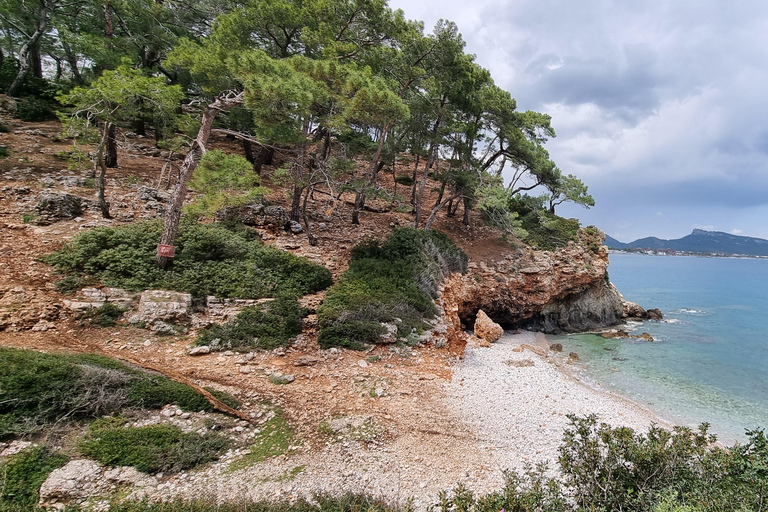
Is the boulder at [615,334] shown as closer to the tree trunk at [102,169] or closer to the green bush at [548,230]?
the green bush at [548,230]

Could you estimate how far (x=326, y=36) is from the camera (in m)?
11.9

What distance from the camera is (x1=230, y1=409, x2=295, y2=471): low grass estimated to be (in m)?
4.97

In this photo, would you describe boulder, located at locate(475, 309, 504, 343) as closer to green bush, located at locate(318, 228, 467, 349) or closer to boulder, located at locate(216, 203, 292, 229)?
green bush, located at locate(318, 228, 467, 349)

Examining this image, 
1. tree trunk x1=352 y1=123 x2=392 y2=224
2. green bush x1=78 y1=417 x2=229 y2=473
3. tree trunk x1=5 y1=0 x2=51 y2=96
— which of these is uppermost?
tree trunk x1=5 y1=0 x2=51 y2=96

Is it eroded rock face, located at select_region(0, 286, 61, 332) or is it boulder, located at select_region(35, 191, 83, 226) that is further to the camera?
boulder, located at select_region(35, 191, 83, 226)

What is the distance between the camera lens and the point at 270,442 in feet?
17.9

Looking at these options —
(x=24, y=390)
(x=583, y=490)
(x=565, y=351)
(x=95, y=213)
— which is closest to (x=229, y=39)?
(x=95, y=213)

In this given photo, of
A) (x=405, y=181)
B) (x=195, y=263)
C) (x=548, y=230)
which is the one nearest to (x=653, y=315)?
(x=548, y=230)

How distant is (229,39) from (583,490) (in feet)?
51.2

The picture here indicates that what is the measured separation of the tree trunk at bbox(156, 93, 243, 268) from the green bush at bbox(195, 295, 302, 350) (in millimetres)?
2954

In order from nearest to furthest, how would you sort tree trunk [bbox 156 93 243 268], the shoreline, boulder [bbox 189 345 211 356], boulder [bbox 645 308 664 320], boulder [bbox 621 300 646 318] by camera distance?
the shoreline
boulder [bbox 189 345 211 356]
tree trunk [bbox 156 93 243 268]
boulder [bbox 621 300 646 318]
boulder [bbox 645 308 664 320]

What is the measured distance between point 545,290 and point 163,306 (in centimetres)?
1937

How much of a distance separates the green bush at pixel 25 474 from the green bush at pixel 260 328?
3727mm

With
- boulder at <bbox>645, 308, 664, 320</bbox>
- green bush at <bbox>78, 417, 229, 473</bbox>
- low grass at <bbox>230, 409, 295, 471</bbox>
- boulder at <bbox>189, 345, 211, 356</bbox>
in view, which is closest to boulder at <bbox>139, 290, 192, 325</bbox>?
boulder at <bbox>189, 345, 211, 356</bbox>
